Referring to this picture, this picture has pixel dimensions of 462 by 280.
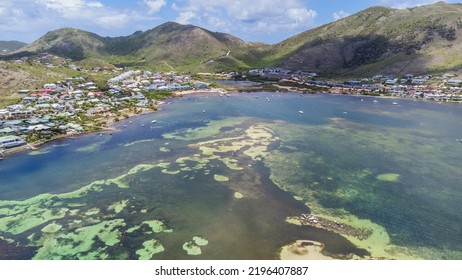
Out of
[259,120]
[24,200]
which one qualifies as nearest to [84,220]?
[24,200]

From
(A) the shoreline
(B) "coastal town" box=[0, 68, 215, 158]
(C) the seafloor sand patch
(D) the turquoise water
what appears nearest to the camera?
(C) the seafloor sand patch

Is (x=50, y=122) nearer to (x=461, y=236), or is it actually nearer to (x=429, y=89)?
(x=461, y=236)

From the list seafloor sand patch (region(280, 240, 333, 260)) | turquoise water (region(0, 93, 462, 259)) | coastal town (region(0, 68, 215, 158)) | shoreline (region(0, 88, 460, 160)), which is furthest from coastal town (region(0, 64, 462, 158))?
seafloor sand patch (region(280, 240, 333, 260))

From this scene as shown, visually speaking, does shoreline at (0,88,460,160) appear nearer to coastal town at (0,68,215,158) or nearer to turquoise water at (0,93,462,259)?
coastal town at (0,68,215,158)

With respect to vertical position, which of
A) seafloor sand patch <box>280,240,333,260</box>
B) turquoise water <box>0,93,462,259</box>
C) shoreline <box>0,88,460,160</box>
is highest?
shoreline <box>0,88,460,160</box>

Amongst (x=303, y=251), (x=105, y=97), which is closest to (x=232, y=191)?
(x=303, y=251)

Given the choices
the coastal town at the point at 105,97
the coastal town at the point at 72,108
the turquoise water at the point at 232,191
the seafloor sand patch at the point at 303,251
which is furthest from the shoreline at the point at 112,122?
the seafloor sand patch at the point at 303,251
